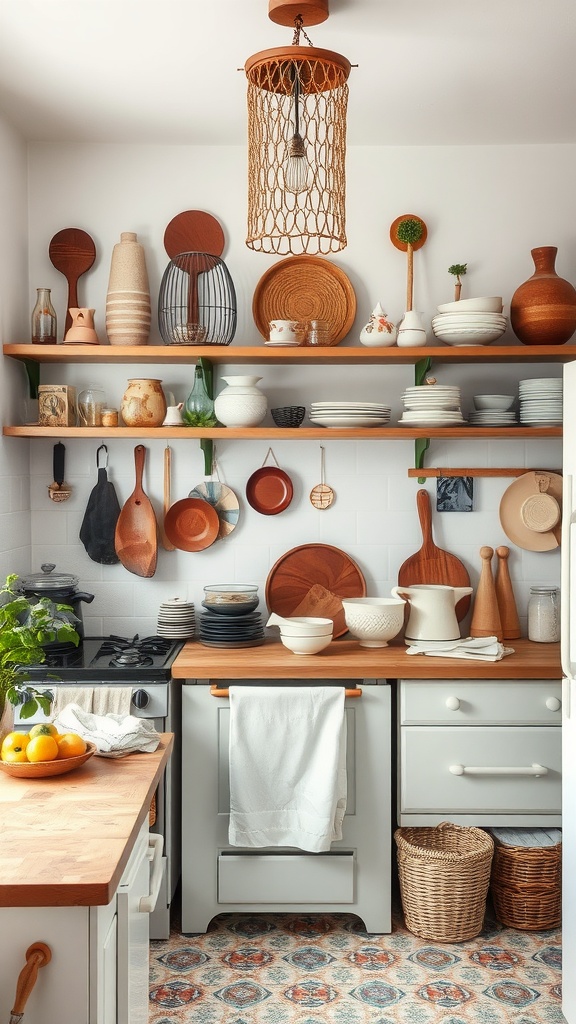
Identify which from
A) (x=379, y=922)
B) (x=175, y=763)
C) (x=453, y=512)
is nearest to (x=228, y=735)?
(x=175, y=763)

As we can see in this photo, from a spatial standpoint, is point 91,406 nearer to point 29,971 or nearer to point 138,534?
point 138,534

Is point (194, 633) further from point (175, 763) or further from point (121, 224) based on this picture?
point (121, 224)

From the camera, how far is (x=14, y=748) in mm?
2143

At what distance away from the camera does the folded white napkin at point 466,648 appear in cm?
335

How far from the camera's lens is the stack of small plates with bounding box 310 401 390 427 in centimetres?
346

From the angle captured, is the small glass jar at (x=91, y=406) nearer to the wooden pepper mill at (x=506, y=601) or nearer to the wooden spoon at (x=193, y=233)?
the wooden spoon at (x=193, y=233)

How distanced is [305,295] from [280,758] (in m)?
1.74

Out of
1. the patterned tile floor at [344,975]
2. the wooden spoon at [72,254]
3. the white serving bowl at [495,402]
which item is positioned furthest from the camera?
the wooden spoon at [72,254]

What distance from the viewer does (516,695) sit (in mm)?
3297

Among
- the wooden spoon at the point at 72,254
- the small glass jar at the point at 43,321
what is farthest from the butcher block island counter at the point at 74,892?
the wooden spoon at the point at 72,254

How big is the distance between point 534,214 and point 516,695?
6.05 feet

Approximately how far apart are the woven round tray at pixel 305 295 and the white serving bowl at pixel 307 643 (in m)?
1.18

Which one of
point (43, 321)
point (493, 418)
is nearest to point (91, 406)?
point (43, 321)

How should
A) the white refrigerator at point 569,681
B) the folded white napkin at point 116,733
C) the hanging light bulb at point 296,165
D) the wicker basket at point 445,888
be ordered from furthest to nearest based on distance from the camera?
the wicker basket at point 445,888 < the white refrigerator at point 569,681 < the hanging light bulb at point 296,165 < the folded white napkin at point 116,733
